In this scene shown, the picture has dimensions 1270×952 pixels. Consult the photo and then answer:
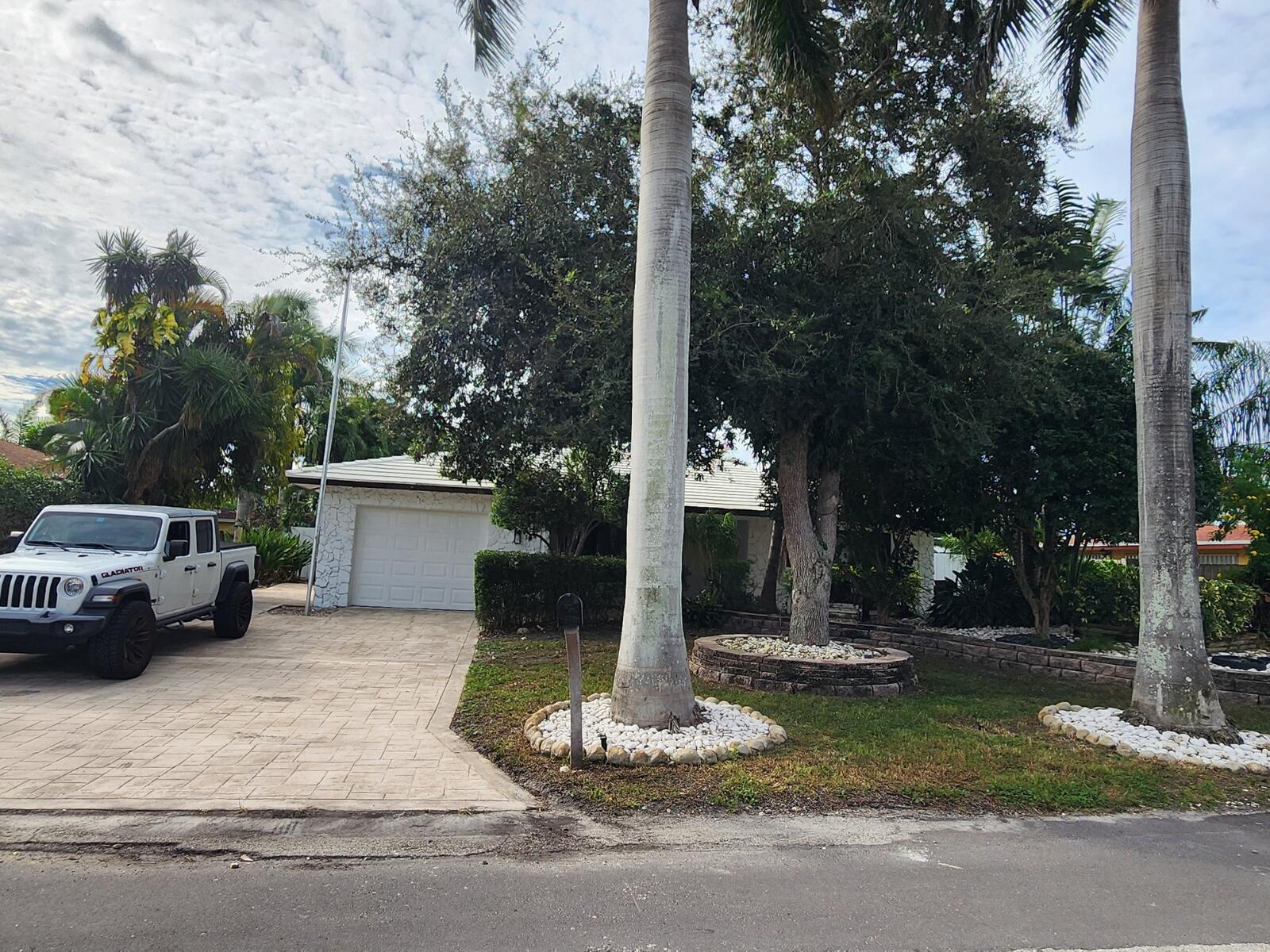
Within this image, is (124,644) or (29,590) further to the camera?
(124,644)

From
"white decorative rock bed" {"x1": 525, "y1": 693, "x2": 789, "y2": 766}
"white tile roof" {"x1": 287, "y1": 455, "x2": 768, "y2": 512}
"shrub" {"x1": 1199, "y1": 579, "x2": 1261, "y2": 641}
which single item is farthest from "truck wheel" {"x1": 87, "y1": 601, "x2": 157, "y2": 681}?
"shrub" {"x1": 1199, "y1": 579, "x2": 1261, "y2": 641}

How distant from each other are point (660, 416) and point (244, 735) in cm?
431

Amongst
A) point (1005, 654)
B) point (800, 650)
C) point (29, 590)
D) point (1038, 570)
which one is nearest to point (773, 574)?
point (1038, 570)

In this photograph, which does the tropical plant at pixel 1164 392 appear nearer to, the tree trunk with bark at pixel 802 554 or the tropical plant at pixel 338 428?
the tree trunk with bark at pixel 802 554

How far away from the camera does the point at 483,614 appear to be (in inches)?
543

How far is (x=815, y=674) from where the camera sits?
364 inches

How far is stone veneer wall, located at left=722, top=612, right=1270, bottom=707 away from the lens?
33.2ft

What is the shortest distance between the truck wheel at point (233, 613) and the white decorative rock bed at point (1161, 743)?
34.9 ft

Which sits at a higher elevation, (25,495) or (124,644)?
(25,495)

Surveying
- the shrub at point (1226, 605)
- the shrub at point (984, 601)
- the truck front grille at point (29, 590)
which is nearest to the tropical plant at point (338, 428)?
the shrub at point (984, 601)

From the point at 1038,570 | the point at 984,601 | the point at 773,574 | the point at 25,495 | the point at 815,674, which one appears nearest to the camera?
the point at 815,674

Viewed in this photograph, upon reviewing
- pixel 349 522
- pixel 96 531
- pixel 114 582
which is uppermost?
pixel 349 522

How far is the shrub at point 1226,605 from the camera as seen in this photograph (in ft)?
43.2

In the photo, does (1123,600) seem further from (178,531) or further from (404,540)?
(178,531)
